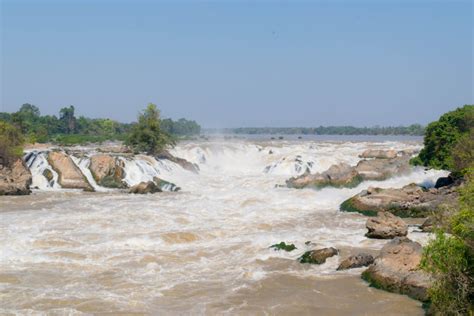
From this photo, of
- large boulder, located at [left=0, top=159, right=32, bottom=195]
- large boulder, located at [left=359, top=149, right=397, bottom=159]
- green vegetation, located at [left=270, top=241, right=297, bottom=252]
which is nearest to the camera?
green vegetation, located at [left=270, top=241, right=297, bottom=252]

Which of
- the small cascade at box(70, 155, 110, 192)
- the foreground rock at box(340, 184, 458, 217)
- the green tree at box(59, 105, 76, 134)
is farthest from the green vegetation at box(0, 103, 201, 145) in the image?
the foreground rock at box(340, 184, 458, 217)

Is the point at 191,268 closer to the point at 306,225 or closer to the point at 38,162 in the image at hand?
the point at 306,225

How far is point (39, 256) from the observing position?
1761 cm

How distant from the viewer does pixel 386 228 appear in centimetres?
2014

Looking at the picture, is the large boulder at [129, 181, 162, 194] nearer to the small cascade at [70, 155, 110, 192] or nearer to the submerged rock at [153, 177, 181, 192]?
the submerged rock at [153, 177, 181, 192]

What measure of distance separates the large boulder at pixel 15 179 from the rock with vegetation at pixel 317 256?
827 inches

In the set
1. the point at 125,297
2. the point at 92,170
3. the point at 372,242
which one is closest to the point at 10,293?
the point at 125,297

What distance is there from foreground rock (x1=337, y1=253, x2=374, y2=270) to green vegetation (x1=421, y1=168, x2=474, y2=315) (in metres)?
5.43

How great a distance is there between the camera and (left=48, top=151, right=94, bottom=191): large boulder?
35469mm

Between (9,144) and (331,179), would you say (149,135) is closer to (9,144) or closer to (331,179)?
(9,144)

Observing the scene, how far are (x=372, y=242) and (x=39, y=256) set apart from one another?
11.6 meters

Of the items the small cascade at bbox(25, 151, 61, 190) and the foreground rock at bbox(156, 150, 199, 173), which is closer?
the small cascade at bbox(25, 151, 61, 190)

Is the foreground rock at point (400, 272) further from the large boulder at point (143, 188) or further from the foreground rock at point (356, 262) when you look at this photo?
the large boulder at point (143, 188)

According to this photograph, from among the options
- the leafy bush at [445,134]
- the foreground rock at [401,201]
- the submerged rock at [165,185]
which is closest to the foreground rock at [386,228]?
the foreground rock at [401,201]
